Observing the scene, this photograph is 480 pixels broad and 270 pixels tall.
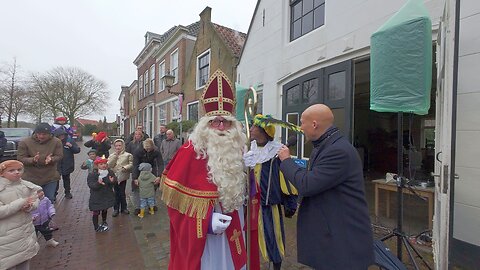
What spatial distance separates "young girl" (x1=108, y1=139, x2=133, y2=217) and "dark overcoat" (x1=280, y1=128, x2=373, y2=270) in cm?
436

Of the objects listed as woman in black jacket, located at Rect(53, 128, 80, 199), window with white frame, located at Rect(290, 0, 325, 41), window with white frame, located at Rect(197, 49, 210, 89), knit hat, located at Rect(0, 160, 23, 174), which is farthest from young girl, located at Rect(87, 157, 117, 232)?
window with white frame, located at Rect(197, 49, 210, 89)

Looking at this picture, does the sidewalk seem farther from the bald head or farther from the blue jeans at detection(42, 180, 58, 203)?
the bald head

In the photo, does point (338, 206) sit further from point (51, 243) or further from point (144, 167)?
point (144, 167)

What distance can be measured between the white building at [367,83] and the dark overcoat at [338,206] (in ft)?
3.24

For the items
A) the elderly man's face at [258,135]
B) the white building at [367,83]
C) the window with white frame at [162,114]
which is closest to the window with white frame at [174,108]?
the window with white frame at [162,114]

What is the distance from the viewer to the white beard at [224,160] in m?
2.03

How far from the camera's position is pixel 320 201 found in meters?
2.00

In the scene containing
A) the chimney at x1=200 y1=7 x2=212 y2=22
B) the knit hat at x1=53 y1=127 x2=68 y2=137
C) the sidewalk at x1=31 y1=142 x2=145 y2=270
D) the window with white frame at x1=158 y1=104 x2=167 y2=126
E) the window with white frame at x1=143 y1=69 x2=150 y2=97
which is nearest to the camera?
the sidewalk at x1=31 y1=142 x2=145 y2=270

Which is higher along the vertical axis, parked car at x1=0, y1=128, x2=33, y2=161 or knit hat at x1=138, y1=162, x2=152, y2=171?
parked car at x1=0, y1=128, x2=33, y2=161

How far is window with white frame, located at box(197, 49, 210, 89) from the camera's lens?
487 inches

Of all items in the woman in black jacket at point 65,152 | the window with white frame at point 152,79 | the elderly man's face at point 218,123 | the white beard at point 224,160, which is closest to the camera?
the white beard at point 224,160

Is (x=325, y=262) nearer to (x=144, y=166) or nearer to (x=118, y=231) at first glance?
(x=118, y=231)

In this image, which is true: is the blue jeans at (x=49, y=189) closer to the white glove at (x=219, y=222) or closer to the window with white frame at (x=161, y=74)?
the white glove at (x=219, y=222)

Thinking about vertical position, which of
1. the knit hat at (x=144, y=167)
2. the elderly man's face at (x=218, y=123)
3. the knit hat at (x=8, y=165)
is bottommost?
the knit hat at (x=144, y=167)
